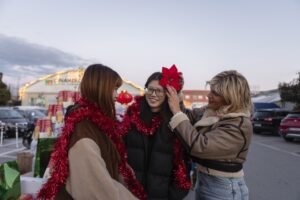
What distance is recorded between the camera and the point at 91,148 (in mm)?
1562

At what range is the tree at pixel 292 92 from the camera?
Answer: 24.2m

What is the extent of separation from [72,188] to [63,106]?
3554mm

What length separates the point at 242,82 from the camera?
6.73ft

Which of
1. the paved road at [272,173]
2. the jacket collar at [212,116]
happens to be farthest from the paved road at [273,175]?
the jacket collar at [212,116]

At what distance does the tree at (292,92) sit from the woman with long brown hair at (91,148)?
24775mm

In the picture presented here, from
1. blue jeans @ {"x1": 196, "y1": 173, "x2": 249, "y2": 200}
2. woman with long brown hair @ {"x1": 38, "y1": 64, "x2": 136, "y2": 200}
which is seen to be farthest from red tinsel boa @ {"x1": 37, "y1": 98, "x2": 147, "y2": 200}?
blue jeans @ {"x1": 196, "y1": 173, "x2": 249, "y2": 200}

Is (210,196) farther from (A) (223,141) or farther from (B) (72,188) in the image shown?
(B) (72,188)

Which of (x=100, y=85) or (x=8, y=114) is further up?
(x=100, y=85)

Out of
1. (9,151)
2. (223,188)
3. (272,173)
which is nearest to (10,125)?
(9,151)

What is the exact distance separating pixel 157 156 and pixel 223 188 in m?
0.48

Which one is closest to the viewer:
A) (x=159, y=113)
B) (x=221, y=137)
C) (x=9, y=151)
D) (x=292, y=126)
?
(x=221, y=137)

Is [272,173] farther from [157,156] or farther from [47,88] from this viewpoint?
[47,88]

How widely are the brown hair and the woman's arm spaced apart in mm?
284

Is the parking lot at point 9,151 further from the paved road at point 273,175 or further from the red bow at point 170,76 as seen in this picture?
the red bow at point 170,76
